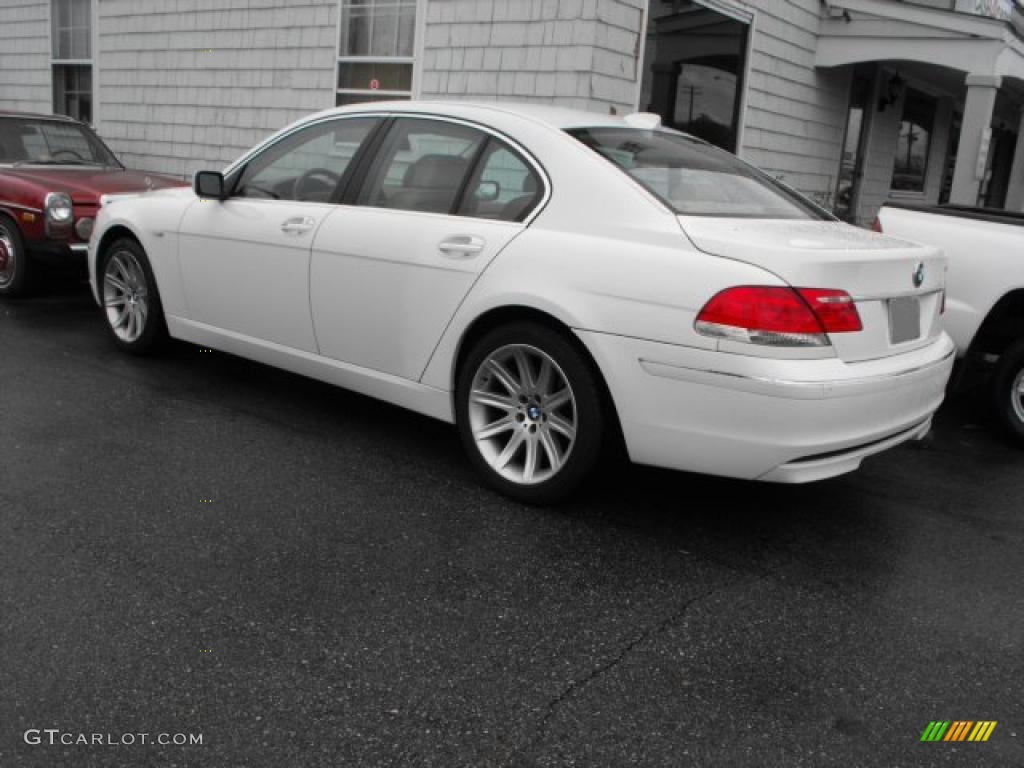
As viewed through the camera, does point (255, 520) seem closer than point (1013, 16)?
Yes

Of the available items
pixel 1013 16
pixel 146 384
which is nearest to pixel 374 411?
pixel 146 384

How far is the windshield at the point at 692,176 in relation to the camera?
388 centimetres

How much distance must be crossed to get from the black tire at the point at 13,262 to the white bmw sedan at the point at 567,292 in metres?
3.05

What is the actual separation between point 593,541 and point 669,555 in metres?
0.28

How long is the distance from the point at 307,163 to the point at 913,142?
1401 cm

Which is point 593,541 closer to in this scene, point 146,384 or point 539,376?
point 539,376

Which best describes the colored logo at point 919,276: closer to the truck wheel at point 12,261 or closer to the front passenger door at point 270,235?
the front passenger door at point 270,235

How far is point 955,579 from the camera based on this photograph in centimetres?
350

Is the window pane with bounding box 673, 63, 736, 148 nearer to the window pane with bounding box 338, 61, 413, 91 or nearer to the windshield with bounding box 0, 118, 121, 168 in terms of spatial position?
the window pane with bounding box 338, 61, 413, 91

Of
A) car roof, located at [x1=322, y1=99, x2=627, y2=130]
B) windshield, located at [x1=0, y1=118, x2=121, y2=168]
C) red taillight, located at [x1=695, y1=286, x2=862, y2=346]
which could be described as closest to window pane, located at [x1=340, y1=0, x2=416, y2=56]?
windshield, located at [x1=0, y1=118, x2=121, y2=168]

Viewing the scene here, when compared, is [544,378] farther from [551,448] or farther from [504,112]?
[504,112]

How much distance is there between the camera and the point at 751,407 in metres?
3.30

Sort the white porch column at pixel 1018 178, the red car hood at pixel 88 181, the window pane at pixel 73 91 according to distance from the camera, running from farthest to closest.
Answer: the white porch column at pixel 1018 178 < the window pane at pixel 73 91 < the red car hood at pixel 88 181

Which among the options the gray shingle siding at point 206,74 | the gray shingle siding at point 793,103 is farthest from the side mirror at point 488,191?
the gray shingle siding at point 793,103
